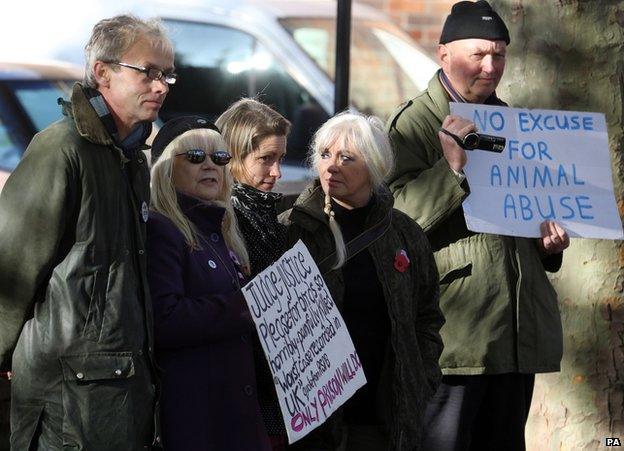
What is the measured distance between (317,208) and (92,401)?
1.06 metres

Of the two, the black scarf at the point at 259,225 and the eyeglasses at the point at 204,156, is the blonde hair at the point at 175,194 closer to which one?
the eyeglasses at the point at 204,156

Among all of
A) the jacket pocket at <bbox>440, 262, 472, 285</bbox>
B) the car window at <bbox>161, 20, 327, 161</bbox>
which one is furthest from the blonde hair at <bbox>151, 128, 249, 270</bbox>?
the car window at <bbox>161, 20, 327, 161</bbox>

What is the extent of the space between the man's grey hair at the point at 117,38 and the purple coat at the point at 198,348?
1.49 feet

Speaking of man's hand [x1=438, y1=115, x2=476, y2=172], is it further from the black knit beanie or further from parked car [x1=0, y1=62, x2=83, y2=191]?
parked car [x1=0, y1=62, x2=83, y2=191]

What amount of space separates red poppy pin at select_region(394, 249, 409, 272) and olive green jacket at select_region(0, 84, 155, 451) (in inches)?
39.0

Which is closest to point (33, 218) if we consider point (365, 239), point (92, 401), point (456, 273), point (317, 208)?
point (92, 401)

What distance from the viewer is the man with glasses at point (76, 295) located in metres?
3.50

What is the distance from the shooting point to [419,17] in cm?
1173

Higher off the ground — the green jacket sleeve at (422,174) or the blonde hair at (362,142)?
the blonde hair at (362,142)

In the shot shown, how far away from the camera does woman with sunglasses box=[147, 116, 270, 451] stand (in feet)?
12.4

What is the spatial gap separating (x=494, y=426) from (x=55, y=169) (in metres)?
1.98

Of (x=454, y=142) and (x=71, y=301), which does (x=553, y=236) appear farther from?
(x=71, y=301)

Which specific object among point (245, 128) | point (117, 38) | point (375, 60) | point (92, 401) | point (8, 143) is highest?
point (117, 38)

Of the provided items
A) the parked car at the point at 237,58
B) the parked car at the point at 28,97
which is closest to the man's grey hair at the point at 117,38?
Result: the parked car at the point at 28,97
